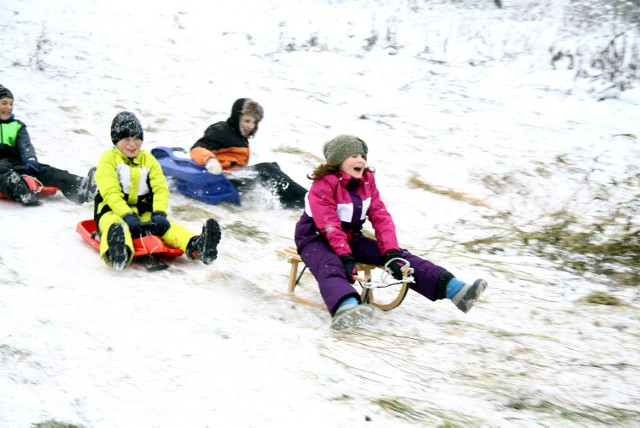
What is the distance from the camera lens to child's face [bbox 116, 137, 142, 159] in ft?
15.9

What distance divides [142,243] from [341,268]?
150cm

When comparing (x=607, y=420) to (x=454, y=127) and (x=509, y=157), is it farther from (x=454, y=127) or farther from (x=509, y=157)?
(x=454, y=127)

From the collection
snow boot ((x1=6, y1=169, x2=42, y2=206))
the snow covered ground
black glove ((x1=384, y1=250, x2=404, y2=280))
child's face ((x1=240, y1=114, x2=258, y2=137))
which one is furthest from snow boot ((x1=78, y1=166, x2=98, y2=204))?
black glove ((x1=384, y1=250, x2=404, y2=280))

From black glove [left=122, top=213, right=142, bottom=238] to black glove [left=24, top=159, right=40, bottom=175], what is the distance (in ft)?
5.90

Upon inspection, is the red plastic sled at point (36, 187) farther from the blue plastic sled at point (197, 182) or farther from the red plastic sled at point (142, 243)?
the blue plastic sled at point (197, 182)

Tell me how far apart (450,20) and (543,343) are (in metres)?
8.72

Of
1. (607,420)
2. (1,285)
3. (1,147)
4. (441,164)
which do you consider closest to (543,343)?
(607,420)

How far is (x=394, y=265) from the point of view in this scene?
4.15 meters

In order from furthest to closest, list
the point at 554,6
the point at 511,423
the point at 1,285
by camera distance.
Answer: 1. the point at 554,6
2. the point at 1,285
3. the point at 511,423

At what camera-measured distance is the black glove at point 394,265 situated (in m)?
4.12

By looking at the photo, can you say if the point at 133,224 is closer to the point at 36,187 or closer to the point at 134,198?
the point at 134,198

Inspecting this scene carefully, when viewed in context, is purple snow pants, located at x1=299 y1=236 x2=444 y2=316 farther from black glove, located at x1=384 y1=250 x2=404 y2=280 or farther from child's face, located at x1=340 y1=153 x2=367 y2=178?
child's face, located at x1=340 y1=153 x2=367 y2=178

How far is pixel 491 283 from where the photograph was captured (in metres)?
4.98

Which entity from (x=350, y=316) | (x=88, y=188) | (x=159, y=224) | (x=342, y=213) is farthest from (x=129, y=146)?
(x=350, y=316)
